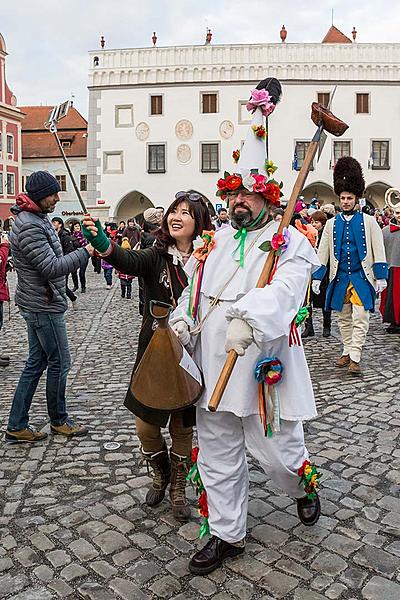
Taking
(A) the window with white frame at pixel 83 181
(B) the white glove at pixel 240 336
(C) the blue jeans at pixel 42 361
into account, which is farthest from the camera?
(A) the window with white frame at pixel 83 181

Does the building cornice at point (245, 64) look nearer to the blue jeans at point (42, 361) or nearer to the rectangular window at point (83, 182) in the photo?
the rectangular window at point (83, 182)

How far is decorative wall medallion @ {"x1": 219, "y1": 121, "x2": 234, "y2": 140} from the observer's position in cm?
3369

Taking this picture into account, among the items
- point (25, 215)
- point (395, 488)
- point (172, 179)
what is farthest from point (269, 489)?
point (172, 179)

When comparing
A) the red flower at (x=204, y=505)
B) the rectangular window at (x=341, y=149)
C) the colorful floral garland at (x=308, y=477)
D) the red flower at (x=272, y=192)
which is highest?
the rectangular window at (x=341, y=149)

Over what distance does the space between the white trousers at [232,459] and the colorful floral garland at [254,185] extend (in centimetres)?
105

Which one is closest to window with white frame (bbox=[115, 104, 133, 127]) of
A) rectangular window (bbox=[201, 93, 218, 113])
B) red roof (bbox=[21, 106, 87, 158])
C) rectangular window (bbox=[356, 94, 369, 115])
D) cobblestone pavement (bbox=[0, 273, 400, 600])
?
rectangular window (bbox=[201, 93, 218, 113])

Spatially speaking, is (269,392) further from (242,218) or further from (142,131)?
(142,131)

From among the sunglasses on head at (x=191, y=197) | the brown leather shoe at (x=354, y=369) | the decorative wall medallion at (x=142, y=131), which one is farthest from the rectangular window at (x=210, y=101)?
the sunglasses on head at (x=191, y=197)

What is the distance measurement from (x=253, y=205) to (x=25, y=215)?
2025mm

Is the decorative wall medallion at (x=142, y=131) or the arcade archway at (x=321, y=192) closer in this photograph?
the decorative wall medallion at (x=142, y=131)

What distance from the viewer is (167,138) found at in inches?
1344

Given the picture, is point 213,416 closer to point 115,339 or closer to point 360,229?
point 360,229

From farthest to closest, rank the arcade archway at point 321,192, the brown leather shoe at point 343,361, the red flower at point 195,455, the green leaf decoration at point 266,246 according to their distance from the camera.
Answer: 1. the arcade archway at point 321,192
2. the brown leather shoe at point 343,361
3. the red flower at point 195,455
4. the green leaf decoration at point 266,246

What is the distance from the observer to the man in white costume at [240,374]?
3.05 m
